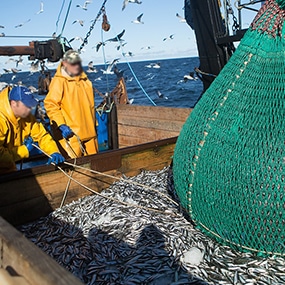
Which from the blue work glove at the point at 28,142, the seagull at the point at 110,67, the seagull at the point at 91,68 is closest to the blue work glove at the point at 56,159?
the blue work glove at the point at 28,142

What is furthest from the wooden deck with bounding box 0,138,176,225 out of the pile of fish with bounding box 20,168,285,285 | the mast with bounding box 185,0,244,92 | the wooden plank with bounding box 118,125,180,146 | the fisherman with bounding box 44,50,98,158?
the mast with bounding box 185,0,244,92

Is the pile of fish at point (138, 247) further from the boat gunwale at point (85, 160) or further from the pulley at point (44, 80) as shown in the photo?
the pulley at point (44, 80)

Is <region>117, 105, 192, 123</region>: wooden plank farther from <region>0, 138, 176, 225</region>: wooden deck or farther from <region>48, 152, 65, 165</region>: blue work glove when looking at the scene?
<region>48, 152, 65, 165</region>: blue work glove

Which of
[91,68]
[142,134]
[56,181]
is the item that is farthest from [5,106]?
[91,68]

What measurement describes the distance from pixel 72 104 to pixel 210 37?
11.8ft

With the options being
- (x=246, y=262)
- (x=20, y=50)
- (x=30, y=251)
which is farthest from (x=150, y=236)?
(x=20, y=50)

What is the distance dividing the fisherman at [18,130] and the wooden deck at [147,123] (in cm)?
308

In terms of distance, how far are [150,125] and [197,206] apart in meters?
4.60

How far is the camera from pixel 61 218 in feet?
16.8

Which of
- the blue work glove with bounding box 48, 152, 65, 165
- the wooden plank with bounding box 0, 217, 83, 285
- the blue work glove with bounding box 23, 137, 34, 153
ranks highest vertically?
the wooden plank with bounding box 0, 217, 83, 285

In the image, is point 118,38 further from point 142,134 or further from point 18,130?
point 18,130

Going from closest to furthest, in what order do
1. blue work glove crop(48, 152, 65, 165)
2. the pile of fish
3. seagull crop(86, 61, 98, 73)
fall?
the pile of fish → blue work glove crop(48, 152, 65, 165) → seagull crop(86, 61, 98, 73)

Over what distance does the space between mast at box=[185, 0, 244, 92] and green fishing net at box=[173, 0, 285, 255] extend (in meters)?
4.11

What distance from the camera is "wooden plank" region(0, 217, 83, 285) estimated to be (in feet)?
4.68
